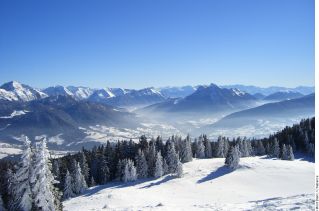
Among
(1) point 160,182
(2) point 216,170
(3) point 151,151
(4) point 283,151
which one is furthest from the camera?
(4) point 283,151

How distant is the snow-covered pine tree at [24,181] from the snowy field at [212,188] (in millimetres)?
25617

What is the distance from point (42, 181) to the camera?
3969 centimetres

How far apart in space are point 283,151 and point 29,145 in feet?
341

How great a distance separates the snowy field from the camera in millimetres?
75188

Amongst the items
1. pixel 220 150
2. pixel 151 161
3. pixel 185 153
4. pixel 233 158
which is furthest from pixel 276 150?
pixel 151 161

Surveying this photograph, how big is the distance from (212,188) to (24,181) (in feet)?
180

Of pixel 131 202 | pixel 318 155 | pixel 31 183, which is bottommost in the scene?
pixel 131 202

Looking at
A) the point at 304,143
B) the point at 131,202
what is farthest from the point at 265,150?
the point at 131,202

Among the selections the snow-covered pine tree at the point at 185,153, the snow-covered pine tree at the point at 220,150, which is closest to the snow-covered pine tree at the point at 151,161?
the snow-covered pine tree at the point at 185,153

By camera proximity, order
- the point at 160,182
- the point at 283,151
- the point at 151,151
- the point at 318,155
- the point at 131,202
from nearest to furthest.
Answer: the point at 318,155
the point at 131,202
the point at 160,182
the point at 151,151
the point at 283,151

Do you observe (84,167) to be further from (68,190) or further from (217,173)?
(217,173)

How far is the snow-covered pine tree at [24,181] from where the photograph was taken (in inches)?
1584

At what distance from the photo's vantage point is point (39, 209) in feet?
134

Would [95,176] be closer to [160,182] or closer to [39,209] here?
[160,182]
